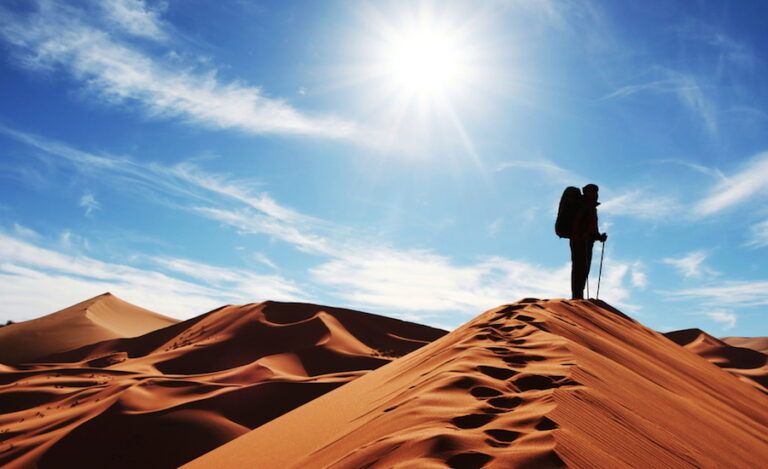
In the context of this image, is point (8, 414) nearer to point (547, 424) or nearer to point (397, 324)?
point (547, 424)

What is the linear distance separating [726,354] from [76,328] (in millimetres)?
33414

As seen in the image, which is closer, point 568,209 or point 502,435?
point 502,435

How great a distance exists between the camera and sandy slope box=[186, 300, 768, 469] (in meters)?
2.14

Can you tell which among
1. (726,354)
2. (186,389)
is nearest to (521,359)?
(186,389)

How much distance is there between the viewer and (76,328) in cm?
2947

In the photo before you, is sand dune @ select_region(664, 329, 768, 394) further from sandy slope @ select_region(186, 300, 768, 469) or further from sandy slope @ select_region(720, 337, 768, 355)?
sandy slope @ select_region(186, 300, 768, 469)

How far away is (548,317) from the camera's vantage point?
5141 mm

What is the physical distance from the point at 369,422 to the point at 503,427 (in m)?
1.02

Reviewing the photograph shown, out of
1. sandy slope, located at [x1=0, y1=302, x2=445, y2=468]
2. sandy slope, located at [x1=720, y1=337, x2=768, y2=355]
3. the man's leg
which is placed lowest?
sandy slope, located at [x1=0, y1=302, x2=445, y2=468]

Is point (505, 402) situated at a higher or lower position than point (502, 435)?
higher

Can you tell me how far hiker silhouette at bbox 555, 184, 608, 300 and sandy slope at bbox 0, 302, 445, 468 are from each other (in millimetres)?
5304

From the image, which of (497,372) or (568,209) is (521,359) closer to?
(497,372)

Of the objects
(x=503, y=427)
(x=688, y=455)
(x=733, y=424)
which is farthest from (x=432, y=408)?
(x=733, y=424)

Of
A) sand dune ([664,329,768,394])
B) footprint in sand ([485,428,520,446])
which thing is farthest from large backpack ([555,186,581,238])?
sand dune ([664,329,768,394])
